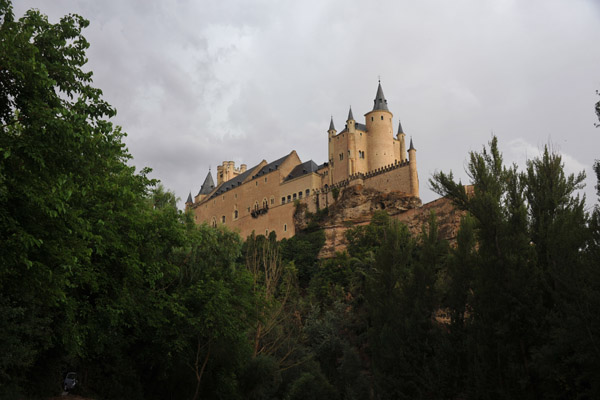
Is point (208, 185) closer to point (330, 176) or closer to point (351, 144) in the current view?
point (330, 176)

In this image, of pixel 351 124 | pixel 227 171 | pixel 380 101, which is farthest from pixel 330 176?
pixel 227 171

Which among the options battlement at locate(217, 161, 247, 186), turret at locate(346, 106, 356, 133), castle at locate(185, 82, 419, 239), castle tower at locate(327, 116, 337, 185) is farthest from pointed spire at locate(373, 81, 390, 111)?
battlement at locate(217, 161, 247, 186)

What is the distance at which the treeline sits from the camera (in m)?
10.1

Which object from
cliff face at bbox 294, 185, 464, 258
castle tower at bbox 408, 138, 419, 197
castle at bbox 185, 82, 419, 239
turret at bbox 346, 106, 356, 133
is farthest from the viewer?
turret at bbox 346, 106, 356, 133

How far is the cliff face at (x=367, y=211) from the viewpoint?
51825 millimetres

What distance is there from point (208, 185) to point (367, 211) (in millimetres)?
46230

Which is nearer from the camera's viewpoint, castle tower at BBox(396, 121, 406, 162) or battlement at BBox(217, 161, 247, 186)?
castle tower at BBox(396, 121, 406, 162)

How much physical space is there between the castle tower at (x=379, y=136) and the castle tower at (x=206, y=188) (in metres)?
41.2

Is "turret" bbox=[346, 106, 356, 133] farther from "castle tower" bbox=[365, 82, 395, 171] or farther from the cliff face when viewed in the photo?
the cliff face

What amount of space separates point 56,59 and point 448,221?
43.9 m

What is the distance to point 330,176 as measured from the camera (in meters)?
65.6

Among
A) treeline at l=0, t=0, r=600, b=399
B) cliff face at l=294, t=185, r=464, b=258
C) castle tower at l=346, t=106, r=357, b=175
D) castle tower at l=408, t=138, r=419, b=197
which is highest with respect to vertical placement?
castle tower at l=346, t=106, r=357, b=175

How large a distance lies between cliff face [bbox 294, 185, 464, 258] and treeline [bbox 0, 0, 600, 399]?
26229 mm

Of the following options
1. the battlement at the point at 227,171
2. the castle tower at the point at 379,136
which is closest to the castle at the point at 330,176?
the castle tower at the point at 379,136
